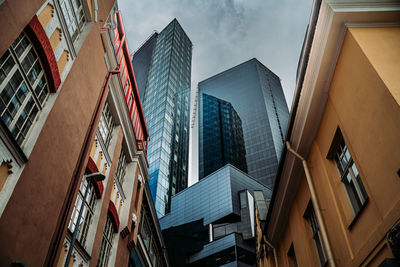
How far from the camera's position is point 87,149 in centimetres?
1105

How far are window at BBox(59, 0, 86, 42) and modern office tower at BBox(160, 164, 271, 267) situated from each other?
175 feet

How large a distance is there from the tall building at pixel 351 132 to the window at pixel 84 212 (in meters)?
7.92

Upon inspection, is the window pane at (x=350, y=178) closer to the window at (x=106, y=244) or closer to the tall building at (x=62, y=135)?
the tall building at (x=62, y=135)

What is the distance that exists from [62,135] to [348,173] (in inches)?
337

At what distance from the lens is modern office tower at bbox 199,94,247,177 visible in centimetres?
12498

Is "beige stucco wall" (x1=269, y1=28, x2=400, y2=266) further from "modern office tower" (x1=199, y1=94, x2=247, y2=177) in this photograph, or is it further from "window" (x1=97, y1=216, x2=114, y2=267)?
"modern office tower" (x1=199, y1=94, x2=247, y2=177)

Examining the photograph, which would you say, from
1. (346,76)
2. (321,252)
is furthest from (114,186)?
(346,76)

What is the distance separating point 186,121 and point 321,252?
123363mm

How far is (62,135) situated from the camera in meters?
9.52

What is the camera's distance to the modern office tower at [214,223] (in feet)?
206

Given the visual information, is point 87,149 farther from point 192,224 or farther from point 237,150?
point 237,150

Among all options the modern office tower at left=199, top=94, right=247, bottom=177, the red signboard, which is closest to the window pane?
the red signboard

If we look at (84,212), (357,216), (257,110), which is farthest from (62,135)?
(257,110)

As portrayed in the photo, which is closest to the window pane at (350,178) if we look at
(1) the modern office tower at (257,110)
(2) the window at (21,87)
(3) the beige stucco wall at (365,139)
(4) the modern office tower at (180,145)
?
(3) the beige stucco wall at (365,139)
